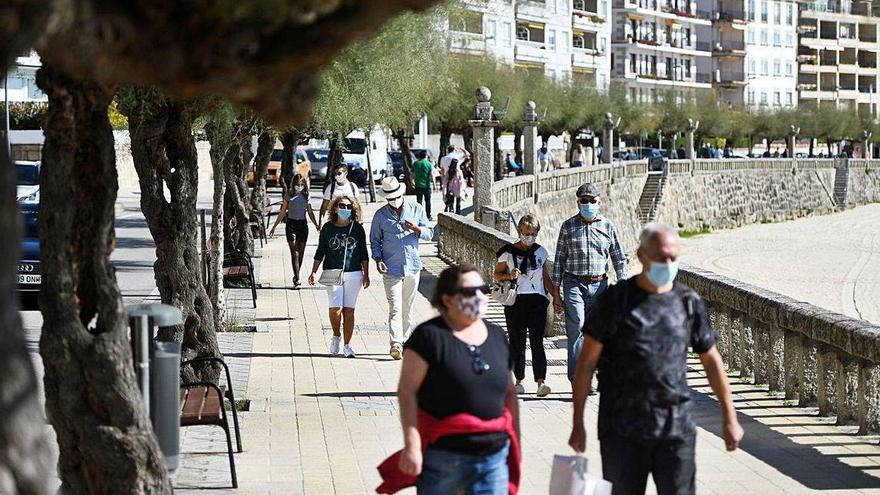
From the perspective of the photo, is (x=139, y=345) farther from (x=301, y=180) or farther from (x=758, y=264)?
(x=758, y=264)

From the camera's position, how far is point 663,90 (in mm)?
114125

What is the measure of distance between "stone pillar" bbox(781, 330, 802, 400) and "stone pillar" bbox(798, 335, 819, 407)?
7 centimetres

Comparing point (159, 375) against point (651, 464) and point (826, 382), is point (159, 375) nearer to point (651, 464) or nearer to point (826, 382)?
point (651, 464)

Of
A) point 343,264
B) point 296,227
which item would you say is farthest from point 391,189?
point 296,227

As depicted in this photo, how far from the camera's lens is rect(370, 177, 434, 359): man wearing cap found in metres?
15.3

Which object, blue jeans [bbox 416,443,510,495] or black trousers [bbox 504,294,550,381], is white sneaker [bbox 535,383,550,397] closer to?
black trousers [bbox 504,294,550,381]

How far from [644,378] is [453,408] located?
0.87m

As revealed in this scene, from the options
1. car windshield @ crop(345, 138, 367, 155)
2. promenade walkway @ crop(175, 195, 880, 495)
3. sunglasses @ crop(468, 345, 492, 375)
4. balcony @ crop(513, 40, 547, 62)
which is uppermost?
balcony @ crop(513, 40, 547, 62)

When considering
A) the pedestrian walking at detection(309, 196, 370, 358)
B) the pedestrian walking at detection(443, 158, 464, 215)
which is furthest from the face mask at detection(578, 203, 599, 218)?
the pedestrian walking at detection(443, 158, 464, 215)

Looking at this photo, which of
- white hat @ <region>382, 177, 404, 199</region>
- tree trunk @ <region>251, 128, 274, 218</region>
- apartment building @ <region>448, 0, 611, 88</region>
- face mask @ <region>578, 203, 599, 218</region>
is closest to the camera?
face mask @ <region>578, 203, 599, 218</region>

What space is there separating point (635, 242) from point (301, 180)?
1407 inches

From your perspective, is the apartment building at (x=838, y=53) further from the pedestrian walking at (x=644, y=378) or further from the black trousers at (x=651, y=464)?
the black trousers at (x=651, y=464)

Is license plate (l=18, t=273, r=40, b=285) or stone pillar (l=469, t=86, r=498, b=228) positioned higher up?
stone pillar (l=469, t=86, r=498, b=228)

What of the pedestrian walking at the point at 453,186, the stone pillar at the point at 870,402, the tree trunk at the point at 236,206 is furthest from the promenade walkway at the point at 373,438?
the pedestrian walking at the point at 453,186
